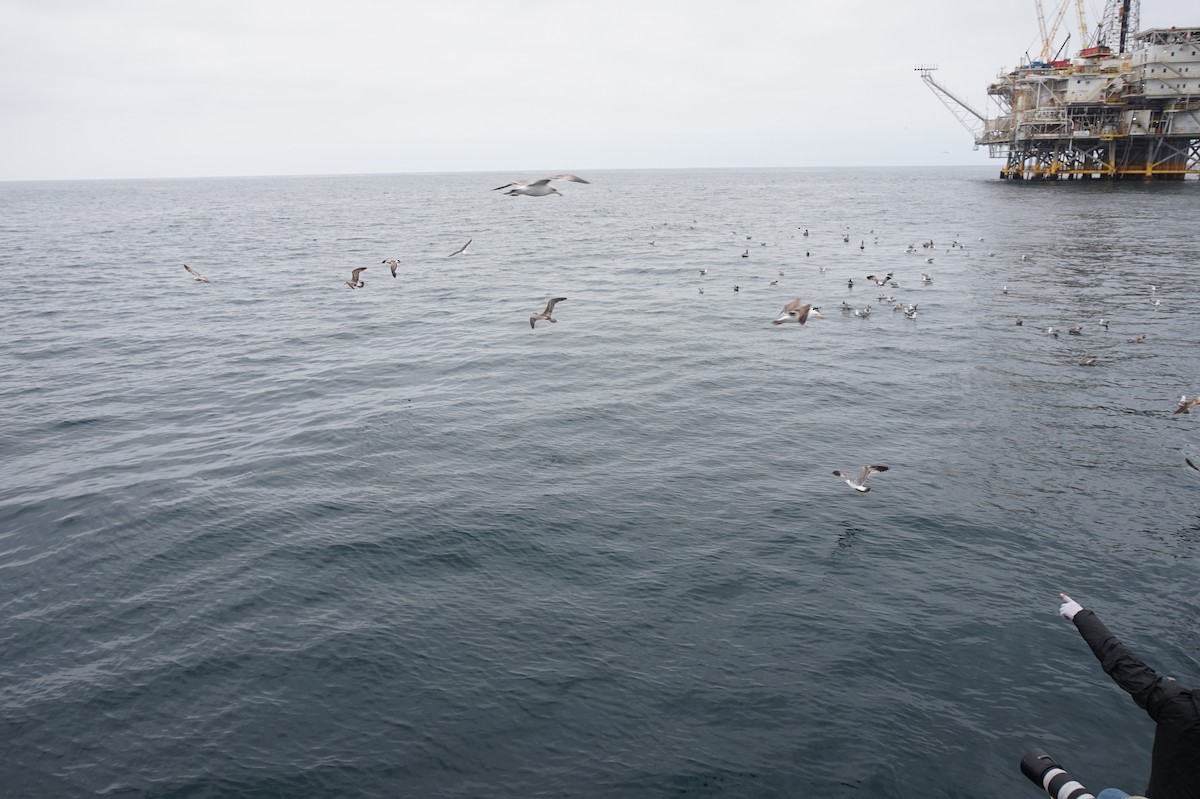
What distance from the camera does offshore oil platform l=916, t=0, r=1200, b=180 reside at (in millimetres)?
102750

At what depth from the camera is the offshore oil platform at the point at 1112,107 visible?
337 ft

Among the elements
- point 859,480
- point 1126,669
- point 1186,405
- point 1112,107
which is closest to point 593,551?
point 859,480

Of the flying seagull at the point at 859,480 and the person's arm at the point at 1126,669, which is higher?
the person's arm at the point at 1126,669

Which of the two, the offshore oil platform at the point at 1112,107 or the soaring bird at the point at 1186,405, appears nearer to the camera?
the soaring bird at the point at 1186,405

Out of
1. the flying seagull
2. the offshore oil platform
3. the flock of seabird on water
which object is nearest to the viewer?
the flying seagull

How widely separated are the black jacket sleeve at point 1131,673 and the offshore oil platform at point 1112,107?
420 feet

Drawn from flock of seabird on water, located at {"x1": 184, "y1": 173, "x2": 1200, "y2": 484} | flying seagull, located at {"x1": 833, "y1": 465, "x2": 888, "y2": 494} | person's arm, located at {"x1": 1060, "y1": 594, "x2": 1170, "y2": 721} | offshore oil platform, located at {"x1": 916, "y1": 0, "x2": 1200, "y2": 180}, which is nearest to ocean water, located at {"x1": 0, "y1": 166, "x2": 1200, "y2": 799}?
flying seagull, located at {"x1": 833, "y1": 465, "x2": 888, "y2": 494}

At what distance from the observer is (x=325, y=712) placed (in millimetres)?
14586

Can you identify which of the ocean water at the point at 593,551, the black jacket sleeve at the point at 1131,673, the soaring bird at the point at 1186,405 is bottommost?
the ocean water at the point at 593,551

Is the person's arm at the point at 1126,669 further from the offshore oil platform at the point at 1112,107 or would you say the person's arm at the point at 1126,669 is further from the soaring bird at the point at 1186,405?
the offshore oil platform at the point at 1112,107

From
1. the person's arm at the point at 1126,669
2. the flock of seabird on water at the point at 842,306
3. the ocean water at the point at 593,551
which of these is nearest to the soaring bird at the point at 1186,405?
the flock of seabird on water at the point at 842,306

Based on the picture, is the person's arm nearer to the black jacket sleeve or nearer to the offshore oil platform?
the black jacket sleeve

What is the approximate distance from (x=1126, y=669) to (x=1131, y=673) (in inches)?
2.2

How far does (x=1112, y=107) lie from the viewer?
10862cm
